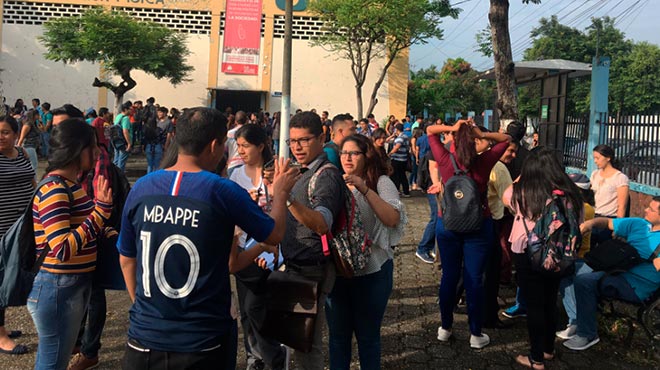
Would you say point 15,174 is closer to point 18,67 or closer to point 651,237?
point 651,237

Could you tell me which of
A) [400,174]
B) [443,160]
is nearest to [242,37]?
[400,174]

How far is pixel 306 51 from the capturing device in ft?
98.4

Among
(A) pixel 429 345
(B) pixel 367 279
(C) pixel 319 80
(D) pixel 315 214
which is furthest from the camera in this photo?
(C) pixel 319 80

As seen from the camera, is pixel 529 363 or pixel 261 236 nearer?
pixel 261 236

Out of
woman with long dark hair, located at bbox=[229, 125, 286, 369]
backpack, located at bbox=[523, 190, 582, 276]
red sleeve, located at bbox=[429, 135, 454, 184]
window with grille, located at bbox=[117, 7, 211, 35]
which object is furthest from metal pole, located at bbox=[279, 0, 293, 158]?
window with grille, located at bbox=[117, 7, 211, 35]

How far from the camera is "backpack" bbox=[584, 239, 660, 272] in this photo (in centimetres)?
448

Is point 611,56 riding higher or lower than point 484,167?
higher

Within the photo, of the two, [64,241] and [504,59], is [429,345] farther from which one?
[504,59]

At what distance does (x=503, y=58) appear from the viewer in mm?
9367

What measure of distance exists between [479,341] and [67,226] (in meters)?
3.14

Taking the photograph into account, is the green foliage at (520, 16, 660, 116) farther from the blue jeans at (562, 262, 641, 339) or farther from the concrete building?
the blue jeans at (562, 262, 641, 339)

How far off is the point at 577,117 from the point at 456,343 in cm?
711

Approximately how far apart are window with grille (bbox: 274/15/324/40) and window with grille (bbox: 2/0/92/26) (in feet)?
31.5

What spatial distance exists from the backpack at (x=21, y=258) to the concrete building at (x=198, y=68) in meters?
27.2
